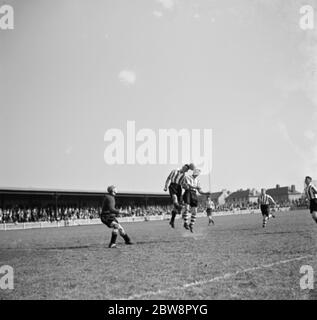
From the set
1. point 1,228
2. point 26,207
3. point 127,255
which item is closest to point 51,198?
point 26,207

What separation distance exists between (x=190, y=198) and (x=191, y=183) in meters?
0.55

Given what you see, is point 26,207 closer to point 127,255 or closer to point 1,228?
point 1,228

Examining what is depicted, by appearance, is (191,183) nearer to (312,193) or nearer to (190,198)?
(190,198)

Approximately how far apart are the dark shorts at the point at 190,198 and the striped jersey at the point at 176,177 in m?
0.55

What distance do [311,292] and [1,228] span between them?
106ft

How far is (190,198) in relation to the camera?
1375 cm

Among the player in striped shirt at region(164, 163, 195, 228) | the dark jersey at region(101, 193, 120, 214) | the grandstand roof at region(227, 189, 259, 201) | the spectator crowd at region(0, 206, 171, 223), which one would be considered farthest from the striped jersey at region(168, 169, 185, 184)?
the grandstand roof at region(227, 189, 259, 201)

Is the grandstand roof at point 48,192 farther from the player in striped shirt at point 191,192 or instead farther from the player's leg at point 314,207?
the player's leg at point 314,207

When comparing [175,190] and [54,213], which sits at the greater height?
[175,190]

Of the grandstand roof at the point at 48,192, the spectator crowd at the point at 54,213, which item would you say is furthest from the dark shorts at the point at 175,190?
the grandstand roof at the point at 48,192

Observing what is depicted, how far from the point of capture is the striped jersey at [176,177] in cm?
1345

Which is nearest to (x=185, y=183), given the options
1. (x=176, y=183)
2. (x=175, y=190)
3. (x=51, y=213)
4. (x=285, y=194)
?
(x=176, y=183)
